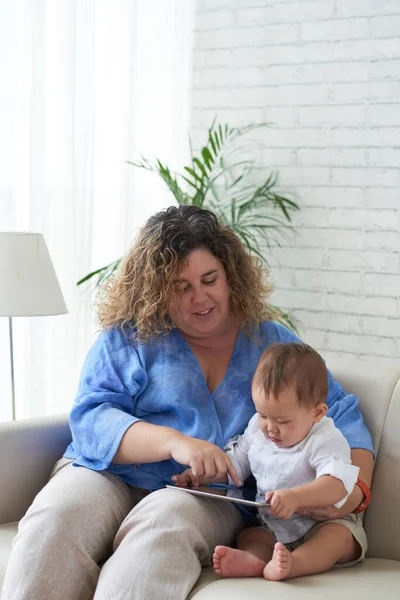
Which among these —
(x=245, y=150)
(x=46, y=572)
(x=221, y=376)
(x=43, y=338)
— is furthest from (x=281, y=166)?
(x=46, y=572)

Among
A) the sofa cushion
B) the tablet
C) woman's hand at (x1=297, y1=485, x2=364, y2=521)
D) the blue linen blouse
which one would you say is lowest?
the sofa cushion

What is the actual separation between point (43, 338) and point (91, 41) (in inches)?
41.9

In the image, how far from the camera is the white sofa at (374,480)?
169 centimetres

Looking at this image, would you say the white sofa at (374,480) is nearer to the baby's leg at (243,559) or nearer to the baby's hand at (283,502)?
the baby's leg at (243,559)

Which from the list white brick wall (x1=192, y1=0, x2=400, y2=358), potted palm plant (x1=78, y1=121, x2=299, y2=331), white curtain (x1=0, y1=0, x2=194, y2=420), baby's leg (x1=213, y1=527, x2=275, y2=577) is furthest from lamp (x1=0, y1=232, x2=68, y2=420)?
white brick wall (x1=192, y1=0, x2=400, y2=358)

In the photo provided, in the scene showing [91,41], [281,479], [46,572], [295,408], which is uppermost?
[91,41]

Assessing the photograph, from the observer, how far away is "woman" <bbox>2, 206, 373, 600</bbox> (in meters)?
1.69

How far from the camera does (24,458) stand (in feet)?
6.97

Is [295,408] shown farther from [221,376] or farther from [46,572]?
[46,572]

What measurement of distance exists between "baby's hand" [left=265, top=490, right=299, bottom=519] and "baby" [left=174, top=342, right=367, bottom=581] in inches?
0.6

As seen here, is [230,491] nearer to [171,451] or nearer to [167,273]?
[171,451]

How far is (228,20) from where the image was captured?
3717 mm

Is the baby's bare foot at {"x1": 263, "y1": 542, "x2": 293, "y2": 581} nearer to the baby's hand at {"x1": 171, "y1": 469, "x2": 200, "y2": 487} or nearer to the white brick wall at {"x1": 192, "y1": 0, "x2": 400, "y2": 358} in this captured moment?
the baby's hand at {"x1": 171, "y1": 469, "x2": 200, "y2": 487}

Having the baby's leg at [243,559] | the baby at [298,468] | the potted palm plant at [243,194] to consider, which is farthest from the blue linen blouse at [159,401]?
the potted palm plant at [243,194]
